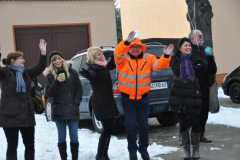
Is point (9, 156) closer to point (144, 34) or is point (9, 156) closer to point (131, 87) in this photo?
point (131, 87)

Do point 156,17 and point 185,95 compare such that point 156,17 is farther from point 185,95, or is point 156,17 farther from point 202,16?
point 185,95

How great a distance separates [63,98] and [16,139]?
2.92 ft

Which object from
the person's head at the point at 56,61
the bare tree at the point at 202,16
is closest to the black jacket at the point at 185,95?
the person's head at the point at 56,61

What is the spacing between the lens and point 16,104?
5.04m

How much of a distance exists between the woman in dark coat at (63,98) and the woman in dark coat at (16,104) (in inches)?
16.4

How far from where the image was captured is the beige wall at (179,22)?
19.8 metres

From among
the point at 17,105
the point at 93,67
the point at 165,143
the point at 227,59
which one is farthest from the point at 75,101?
the point at 227,59

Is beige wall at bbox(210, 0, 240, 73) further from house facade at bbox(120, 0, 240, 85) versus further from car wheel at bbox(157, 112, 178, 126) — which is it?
car wheel at bbox(157, 112, 178, 126)

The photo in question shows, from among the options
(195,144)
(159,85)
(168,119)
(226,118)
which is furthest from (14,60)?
(226,118)

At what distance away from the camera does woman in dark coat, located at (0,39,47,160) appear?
501 centimetres

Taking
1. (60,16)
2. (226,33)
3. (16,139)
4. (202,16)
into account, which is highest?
(60,16)

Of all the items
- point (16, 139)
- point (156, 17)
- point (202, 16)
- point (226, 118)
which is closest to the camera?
point (16, 139)

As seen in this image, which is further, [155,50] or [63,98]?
[155,50]

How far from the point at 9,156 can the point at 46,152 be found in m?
1.30
